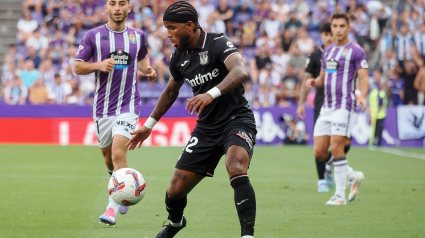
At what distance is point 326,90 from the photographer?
8.19 m

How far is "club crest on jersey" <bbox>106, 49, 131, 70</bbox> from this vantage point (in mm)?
6617

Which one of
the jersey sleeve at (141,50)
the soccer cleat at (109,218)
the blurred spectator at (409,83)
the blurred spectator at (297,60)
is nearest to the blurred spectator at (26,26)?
the blurred spectator at (297,60)

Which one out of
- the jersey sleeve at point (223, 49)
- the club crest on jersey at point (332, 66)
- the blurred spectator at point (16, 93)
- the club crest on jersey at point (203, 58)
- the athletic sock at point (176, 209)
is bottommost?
the blurred spectator at point (16, 93)

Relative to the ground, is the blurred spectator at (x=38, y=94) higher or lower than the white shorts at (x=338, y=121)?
lower

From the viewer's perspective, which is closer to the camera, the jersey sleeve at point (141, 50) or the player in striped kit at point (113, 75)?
the player in striped kit at point (113, 75)

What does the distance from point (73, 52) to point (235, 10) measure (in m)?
6.67

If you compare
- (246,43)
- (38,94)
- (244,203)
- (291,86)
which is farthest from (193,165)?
(246,43)

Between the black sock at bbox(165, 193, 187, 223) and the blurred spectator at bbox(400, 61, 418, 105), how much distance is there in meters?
15.9

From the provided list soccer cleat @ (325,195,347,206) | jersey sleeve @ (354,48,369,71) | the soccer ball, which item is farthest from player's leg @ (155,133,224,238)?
jersey sleeve @ (354,48,369,71)

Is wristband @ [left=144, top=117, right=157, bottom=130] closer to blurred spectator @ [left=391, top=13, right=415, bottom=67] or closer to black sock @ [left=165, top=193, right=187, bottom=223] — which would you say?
black sock @ [left=165, top=193, right=187, bottom=223]

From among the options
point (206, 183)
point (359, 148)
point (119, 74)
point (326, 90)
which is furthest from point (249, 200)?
point (359, 148)

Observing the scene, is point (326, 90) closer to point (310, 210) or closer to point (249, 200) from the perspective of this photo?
point (310, 210)

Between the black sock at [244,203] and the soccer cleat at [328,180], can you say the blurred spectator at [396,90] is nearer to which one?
the soccer cleat at [328,180]

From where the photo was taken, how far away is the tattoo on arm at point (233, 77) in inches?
175
